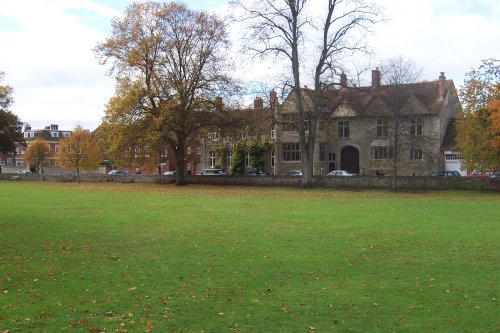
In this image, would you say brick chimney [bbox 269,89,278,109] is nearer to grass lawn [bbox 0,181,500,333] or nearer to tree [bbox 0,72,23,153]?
grass lawn [bbox 0,181,500,333]

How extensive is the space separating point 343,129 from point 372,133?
5.47 m

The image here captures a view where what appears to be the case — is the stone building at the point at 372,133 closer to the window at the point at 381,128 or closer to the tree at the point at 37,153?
the window at the point at 381,128

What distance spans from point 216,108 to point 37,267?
40.1m

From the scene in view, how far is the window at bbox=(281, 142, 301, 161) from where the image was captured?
68.7 m

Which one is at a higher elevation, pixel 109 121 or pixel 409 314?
pixel 109 121

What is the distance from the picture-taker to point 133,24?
50406 mm

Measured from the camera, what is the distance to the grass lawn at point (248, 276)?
762cm

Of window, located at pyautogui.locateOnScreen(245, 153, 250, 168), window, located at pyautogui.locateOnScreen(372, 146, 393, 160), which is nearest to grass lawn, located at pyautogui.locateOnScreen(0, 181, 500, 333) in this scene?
window, located at pyautogui.locateOnScreen(372, 146, 393, 160)

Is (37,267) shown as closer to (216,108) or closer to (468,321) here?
(468,321)

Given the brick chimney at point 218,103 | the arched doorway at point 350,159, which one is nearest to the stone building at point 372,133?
the arched doorway at point 350,159

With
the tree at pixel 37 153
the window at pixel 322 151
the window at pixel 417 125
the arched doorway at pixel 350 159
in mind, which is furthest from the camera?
the tree at pixel 37 153

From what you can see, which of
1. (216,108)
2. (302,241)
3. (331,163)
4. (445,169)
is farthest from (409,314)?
(331,163)

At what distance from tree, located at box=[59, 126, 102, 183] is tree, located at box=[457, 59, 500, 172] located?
47528 mm

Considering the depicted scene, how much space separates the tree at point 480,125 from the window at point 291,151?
2788 centimetres
